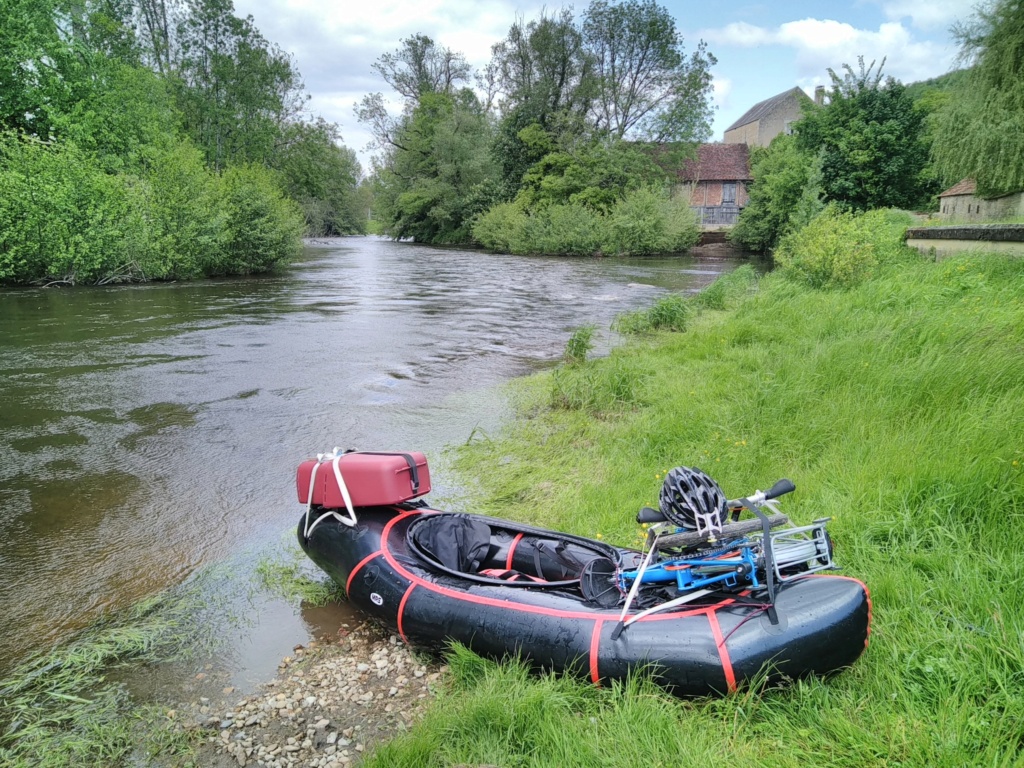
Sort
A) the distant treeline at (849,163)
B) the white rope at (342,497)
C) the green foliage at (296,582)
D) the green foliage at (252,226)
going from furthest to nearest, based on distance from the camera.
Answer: the distant treeline at (849,163)
the green foliage at (252,226)
the green foliage at (296,582)
the white rope at (342,497)

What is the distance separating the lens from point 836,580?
93.4 inches

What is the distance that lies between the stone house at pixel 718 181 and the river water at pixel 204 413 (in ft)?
98.5

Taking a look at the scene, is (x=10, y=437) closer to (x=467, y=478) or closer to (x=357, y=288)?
(x=467, y=478)

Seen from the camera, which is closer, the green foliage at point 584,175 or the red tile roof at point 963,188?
the red tile roof at point 963,188

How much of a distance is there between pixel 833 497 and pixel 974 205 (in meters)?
19.6

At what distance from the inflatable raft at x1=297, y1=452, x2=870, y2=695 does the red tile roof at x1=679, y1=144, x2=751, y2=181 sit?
42.3 meters

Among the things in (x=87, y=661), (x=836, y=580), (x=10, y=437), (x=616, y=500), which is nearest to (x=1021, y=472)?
(x=836, y=580)

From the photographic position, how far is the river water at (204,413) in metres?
3.78

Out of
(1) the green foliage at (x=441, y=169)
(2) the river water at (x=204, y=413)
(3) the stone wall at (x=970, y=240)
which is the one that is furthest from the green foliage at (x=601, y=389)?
(1) the green foliage at (x=441, y=169)

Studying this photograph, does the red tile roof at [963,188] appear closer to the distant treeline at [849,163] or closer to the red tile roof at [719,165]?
the distant treeline at [849,163]

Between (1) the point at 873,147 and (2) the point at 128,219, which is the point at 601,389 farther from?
(1) the point at 873,147

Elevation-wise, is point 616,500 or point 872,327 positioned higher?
point 872,327

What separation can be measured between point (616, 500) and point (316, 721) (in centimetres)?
221

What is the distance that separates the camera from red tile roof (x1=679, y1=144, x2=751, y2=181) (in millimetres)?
43062
